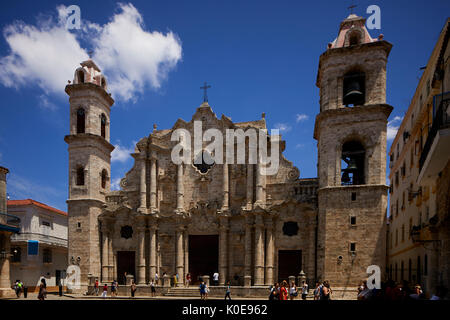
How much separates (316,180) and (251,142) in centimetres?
578

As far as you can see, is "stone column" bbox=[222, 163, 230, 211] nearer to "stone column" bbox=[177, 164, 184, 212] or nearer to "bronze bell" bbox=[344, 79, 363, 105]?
"stone column" bbox=[177, 164, 184, 212]

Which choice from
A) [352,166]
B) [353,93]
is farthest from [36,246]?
[353,93]

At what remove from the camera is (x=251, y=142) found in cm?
2628

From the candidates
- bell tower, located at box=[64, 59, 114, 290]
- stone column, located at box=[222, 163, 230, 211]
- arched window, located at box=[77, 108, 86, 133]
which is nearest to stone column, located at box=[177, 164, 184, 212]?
stone column, located at box=[222, 163, 230, 211]

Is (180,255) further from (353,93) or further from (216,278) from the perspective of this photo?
(353,93)

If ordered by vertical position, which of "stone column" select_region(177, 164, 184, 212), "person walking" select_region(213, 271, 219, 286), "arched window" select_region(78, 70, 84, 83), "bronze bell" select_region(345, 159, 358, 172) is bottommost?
"person walking" select_region(213, 271, 219, 286)

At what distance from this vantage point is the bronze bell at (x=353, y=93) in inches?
888

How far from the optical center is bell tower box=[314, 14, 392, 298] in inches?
846

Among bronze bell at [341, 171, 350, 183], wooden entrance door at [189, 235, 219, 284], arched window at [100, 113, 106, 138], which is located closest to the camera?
bronze bell at [341, 171, 350, 183]

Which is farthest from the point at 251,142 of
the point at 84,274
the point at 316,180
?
the point at 84,274

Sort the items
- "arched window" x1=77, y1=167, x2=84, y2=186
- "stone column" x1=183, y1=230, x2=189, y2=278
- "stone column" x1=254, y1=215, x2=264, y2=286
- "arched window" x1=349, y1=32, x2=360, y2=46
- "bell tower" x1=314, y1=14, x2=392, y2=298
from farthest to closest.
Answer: "arched window" x1=77, y1=167, x2=84, y2=186, "stone column" x1=183, y1=230, x2=189, y2=278, "stone column" x1=254, y1=215, x2=264, y2=286, "arched window" x1=349, y1=32, x2=360, y2=46, "bell tower" x1=314, y1=14, x2=392, y2=298

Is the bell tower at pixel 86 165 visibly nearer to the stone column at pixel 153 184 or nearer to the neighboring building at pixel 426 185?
the stone column at pixel 153 184

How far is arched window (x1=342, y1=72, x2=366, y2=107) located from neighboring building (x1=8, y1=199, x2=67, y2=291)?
30245 mm
